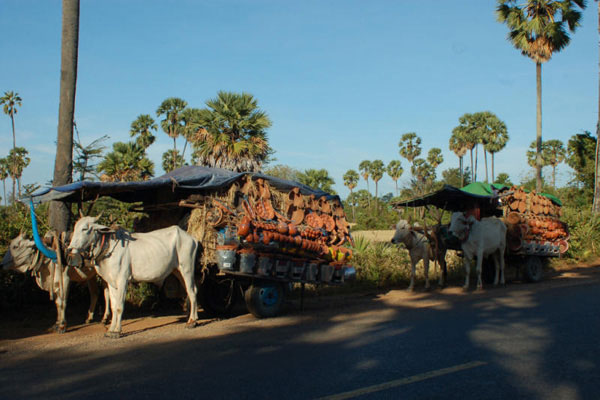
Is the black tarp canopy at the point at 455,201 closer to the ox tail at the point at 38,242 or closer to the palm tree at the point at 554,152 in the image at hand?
the ox tail at the point at 38,242

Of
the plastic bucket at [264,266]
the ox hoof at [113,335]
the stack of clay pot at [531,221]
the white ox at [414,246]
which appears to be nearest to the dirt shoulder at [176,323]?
the ox hoof at [113,335]

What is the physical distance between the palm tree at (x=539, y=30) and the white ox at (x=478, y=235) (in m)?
12.9

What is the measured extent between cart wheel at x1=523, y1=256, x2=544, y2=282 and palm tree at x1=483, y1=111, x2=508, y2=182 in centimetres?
4167

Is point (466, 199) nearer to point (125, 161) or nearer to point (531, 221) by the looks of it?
point (531, 221)

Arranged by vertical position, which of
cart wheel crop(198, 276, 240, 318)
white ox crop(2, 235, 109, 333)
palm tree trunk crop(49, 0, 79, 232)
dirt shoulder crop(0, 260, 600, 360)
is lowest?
dirt shoulder crop(0, 260, 600, 360)

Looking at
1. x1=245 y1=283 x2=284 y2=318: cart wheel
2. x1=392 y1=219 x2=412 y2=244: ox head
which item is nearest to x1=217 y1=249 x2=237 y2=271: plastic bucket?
x1=245 y1=283 x2=284 y2=318: cart wheel

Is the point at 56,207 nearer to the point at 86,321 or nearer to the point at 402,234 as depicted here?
the point at 86,321

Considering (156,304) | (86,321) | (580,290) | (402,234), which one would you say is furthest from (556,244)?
(86,321)

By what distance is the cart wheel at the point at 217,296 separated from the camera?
38.1ft

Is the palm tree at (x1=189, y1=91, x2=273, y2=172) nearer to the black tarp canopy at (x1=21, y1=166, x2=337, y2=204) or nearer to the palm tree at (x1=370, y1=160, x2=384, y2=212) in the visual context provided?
the black tarp canopy at (x1=21, y1=166, x2=337, y2=204)

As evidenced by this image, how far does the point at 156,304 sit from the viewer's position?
13039 mm

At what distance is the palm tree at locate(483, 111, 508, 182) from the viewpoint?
55.7m

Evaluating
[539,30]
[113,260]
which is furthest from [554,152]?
[113,260]

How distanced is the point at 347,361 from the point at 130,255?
4.69 metres
